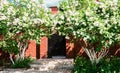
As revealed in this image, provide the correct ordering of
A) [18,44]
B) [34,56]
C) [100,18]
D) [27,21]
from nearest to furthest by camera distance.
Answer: [100,18]
[27,21]
[18,44]
[34,56]

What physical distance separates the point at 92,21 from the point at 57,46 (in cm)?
795

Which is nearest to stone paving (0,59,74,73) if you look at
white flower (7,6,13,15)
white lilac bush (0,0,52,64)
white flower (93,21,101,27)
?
white lilac bush (0,0,52,64)

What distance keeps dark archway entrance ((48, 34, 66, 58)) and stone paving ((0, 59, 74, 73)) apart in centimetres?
226

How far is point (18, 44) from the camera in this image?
18344mm

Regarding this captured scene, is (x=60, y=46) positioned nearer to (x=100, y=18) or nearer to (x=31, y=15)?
(x=31, y=15)

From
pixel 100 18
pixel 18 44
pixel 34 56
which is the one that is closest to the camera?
pixel 100 18

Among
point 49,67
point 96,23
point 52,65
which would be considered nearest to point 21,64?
point 49,67

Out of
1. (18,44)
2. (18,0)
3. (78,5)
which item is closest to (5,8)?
(18,0)

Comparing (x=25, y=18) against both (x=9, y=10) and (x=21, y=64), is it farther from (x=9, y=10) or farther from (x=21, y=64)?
(x=21, y=64)

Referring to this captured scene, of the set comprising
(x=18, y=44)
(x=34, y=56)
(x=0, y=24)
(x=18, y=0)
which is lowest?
(x=34, y=56)

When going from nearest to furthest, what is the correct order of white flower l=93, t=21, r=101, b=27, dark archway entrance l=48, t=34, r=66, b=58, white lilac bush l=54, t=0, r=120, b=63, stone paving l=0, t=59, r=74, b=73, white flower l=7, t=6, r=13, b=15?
white flower l=93, t=21, r=101, b=27 < white lilac bush l=54, t=0, r=120, b=63 < white flower l=7, t=6, r=13, b=15 < stone paving l=0, t=59, r=74, b=73 < dark archway entrance l=48, t=34, r=66, b=58

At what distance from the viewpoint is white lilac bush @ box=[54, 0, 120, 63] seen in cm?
1422

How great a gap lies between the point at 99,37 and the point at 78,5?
6.30ft

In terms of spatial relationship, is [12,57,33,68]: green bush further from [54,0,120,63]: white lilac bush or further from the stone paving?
[54,0,120,63]: white lilac bush
